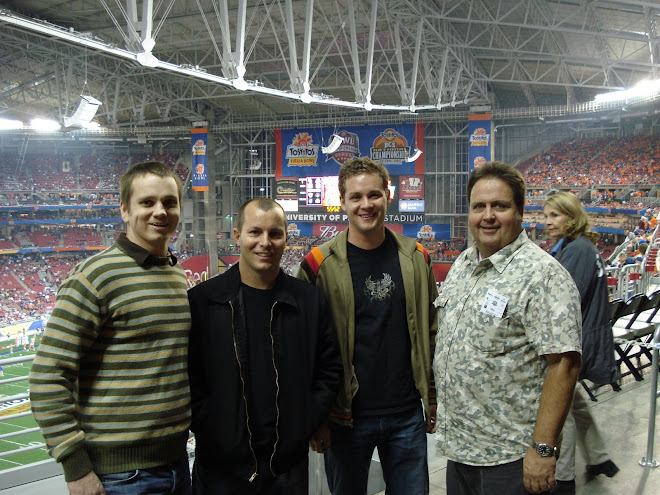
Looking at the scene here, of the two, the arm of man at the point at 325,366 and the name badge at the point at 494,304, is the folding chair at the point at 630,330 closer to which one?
the name badge at the point at 494,304

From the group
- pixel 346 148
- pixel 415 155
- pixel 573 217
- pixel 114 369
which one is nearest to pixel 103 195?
pixel 346 148

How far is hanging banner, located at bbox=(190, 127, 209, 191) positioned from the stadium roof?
123 cm

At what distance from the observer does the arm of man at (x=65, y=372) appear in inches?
67.0

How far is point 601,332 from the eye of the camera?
310 cm

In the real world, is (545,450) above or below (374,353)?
below

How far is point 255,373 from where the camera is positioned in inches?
81.5

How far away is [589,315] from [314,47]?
22.5 metres

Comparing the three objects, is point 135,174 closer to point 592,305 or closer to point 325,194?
point 592,305

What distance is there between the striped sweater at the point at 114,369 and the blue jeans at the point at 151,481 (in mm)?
32

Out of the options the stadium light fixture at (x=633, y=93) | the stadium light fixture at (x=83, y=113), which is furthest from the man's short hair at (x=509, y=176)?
the stadium light fixture at (x=633, y=93)

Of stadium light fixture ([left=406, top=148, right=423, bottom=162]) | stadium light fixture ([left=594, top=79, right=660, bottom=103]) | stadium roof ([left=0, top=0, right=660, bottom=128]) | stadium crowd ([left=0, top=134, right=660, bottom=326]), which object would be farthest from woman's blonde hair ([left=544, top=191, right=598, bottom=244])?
stadium light fixture ([left=406, top=148, right=423, bottom=162])

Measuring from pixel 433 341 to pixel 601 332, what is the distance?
1.24 meters

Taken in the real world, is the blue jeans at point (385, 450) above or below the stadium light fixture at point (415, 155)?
below

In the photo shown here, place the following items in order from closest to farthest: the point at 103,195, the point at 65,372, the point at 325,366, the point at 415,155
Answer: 1. the point at 65,372
2. the point at 325,366
3. the point at 415,155
4. the point at 103,195
